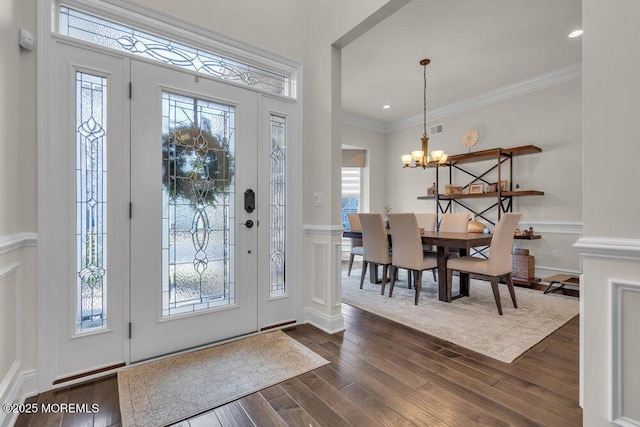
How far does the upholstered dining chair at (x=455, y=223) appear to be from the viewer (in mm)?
4094

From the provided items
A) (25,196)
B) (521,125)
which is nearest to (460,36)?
(521,125)

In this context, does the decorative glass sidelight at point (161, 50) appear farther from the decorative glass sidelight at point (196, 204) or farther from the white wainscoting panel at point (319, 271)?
the white wainscoting panel at point (319, 271)

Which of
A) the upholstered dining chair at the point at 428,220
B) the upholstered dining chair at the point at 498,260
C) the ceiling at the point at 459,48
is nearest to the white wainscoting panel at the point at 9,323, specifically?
the upholstered dining chair at the point at 498,260

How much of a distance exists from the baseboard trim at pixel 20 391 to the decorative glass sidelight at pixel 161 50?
2.03 metres

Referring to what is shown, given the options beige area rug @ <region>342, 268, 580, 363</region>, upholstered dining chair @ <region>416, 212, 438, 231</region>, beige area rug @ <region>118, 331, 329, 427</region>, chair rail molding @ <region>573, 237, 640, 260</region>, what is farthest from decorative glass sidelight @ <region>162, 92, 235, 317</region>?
upholstered dining chair @ <region>416, 212, 438, 231</region>

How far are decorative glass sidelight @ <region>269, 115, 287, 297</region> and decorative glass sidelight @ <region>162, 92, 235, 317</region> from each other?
38 cm

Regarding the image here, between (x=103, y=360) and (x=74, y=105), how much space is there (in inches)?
63.6

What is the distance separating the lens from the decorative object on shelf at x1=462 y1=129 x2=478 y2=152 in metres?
5.16

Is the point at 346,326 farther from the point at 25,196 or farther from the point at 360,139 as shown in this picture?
the point at 360,139

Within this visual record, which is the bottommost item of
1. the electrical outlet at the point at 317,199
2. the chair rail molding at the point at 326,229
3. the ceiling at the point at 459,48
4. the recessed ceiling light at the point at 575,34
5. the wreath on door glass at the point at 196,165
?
the chair rail molding at the point at 326,229

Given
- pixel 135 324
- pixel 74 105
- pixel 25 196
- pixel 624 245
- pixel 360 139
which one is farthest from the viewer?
pixel 360 139

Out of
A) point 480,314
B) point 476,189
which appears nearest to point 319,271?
point 480,314

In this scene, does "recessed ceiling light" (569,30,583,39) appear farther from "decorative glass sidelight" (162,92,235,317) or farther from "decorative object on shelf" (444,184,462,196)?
"decorative glass sidelight" (162,92,235,317)

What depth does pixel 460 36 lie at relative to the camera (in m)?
3.41
